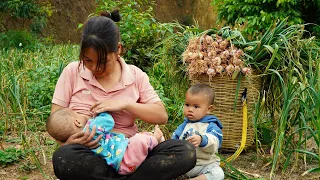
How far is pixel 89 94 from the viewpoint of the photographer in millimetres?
2799

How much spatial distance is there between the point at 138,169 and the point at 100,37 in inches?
29.2

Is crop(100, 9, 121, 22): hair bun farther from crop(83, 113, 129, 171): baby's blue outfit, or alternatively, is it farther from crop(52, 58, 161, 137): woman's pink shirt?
crop(83, 113, 129, 171): baby's blue outfit

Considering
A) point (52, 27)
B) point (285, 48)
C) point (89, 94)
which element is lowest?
point (52, 27)

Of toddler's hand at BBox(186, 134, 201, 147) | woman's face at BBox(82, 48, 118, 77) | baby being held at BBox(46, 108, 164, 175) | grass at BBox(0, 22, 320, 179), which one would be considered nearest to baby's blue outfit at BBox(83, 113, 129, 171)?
baby being held at BBox(46, 108, 164, 175)

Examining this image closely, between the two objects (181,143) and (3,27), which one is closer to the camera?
(181,143)

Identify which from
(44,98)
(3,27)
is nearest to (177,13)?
(3,27)

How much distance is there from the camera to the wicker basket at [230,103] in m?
3.60

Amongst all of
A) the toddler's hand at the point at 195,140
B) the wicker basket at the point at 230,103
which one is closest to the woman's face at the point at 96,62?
the toddler's hand at the point at 195,140

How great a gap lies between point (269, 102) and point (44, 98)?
6.73 ft

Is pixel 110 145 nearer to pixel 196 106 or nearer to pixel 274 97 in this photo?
pixel 196 106

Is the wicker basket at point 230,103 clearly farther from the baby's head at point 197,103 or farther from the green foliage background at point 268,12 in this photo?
the green foliage background at point 268,12

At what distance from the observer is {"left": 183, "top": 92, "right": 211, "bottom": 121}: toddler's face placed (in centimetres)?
314

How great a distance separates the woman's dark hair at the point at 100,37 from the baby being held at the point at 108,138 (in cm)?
29

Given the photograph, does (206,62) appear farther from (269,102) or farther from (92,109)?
(92,109)
